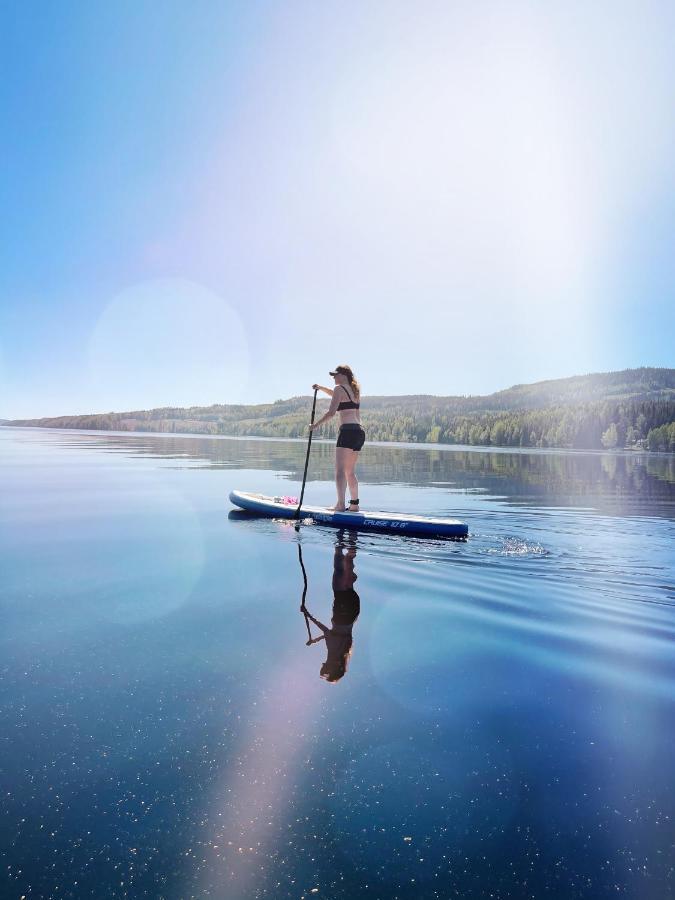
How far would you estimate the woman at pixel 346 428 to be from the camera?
43.7ft

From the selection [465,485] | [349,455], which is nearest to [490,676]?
[349,455]

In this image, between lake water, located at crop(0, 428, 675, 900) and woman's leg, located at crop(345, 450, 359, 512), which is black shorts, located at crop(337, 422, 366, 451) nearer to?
woman's leg, located at crop(345, 450, 359, 512)

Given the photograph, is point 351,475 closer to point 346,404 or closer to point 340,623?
point 346,404

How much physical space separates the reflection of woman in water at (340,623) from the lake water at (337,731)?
0.18 feet

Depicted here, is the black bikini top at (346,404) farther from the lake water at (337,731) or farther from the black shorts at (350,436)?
the lake water at (337,731)

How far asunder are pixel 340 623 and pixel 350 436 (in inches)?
291

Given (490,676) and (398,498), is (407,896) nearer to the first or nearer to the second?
(490,676)

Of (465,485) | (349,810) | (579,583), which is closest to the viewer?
(349,810)

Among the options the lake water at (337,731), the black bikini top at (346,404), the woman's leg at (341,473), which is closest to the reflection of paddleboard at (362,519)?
the woman's leg at (341,473)

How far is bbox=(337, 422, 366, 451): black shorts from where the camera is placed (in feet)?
43.6

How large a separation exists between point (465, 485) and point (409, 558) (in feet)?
49.0

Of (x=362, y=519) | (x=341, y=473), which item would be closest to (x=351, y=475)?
(x=341, y=473)

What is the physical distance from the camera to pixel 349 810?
A: 3.13 m

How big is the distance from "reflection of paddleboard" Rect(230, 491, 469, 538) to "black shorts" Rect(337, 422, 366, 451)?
1635 millimetres
